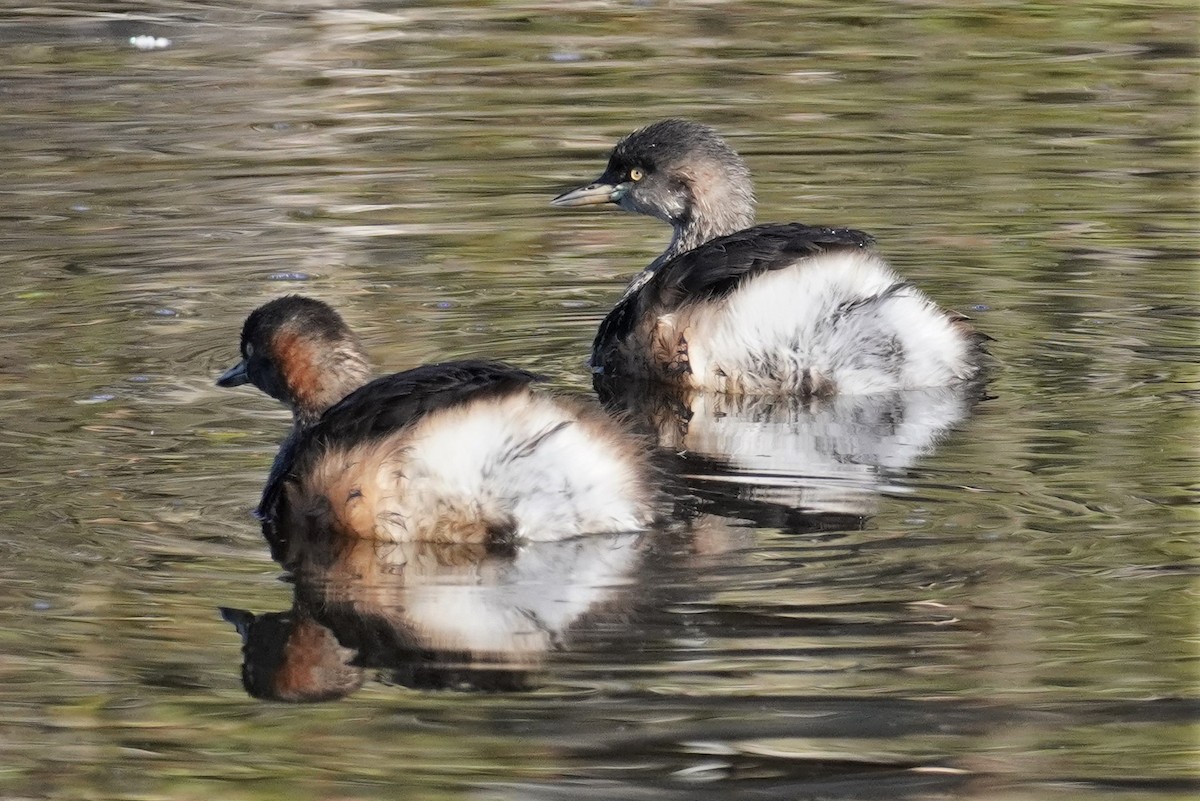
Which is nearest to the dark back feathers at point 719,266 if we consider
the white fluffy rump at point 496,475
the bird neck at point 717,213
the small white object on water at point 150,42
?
the bird neck at point 717,213

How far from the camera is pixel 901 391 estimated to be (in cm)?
750

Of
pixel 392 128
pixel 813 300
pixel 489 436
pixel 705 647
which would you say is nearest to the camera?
pixel 705 647

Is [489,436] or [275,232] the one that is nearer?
[489,436]

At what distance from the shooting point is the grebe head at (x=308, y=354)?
6422mm

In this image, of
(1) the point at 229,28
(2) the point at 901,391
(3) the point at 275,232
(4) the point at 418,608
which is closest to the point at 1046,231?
(2) the point at 901,391

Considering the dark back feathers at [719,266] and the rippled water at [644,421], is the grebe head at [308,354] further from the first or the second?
the dark back feathers at [719,266]

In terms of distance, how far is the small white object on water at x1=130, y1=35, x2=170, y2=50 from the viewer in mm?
14789

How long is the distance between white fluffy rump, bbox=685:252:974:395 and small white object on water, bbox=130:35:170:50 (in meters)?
8.18

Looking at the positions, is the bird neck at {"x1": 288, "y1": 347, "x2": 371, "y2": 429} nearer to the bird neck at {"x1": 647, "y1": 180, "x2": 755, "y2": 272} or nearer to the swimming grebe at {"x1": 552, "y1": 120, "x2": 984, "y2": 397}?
the swimming grebe at {"x1": 552, "y1": 120, "x2": 984, "y2": 397}

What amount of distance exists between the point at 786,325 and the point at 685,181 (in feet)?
5.76

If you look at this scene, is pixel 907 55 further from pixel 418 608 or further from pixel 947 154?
pixel 418 608

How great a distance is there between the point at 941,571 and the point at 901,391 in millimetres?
2233

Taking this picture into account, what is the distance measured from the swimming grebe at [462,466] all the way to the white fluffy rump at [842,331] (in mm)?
1647

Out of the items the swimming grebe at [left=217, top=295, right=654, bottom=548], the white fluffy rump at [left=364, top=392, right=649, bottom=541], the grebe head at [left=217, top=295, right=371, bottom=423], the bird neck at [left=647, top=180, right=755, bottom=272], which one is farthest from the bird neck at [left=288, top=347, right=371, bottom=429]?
the bird neck at [left=647, top=180, right=755, bottom=272]
